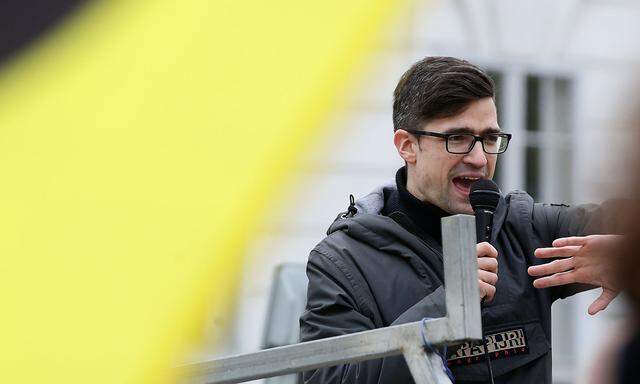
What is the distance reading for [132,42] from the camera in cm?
142

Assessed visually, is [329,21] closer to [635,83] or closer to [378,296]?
[635,83]

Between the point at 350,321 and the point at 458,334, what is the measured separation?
3.35 ft

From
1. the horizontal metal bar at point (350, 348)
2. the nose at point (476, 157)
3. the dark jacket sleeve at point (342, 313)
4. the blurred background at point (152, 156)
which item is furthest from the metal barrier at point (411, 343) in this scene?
the nose at point (476, 157)

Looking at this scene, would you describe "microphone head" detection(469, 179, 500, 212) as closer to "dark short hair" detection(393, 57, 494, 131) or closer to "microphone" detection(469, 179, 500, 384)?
"microphone" detection(469, 179, 500, 384)

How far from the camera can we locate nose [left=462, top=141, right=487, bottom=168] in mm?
3303

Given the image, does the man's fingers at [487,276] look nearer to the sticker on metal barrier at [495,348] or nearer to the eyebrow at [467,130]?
the sticker on metal barrier at [495,348]

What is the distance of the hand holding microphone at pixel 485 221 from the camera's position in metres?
2.69

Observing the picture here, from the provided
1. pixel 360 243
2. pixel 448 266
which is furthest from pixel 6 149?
pixel 360 243

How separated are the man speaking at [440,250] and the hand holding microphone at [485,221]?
3.1 inches

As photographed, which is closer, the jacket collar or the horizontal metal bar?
the horizontal metal bar

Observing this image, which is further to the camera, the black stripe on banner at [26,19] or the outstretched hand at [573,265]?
the outstretched hand at [573,265]

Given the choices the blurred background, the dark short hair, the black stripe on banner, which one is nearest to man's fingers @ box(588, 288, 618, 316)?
the dark short hair

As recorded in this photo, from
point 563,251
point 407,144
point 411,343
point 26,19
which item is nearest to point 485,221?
point 563,251

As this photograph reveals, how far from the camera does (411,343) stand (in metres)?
2.07
